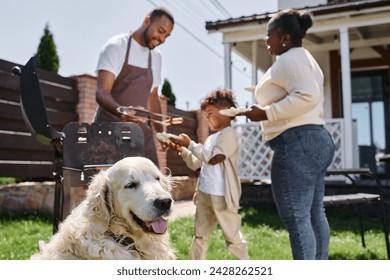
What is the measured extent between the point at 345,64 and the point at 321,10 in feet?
2.81

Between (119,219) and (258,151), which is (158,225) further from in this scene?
(258,151)

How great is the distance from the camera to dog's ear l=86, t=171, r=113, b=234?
149 cm

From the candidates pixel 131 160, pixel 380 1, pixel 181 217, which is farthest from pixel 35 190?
pixel 380 1

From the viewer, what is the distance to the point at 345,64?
6.18m

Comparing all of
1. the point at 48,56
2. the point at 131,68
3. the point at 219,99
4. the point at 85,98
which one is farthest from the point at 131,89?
the point at 85,98

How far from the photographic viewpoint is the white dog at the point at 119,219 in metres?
1.47

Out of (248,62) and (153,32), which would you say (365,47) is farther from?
(153,32)

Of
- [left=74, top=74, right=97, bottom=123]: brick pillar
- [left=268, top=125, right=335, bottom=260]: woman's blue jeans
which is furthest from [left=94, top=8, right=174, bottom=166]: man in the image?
[left=74, top=74, right=97, bottom=123]: brick pillar

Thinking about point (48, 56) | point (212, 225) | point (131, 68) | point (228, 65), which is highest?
point (228, 65)

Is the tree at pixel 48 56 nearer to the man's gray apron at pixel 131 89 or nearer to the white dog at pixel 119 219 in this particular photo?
the man's gray apron at pixel 131 89

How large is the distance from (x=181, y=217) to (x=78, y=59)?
115 inches

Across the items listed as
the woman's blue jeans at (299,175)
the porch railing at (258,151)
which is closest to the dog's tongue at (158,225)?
the woman's blue jeans at (299,175)

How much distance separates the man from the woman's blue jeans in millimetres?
741
